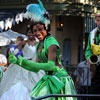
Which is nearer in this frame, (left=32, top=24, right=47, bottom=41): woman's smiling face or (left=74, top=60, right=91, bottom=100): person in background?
(left=32, top=24, right=47, bottom=41): woman's smiling face

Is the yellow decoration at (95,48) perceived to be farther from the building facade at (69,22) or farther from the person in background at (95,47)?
the building facade at (69,22)

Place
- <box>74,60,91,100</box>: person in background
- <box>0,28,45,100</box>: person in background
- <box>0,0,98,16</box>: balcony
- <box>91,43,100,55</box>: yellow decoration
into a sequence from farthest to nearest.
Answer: <box>0,0,98,16</box>: balcony, <box>74,60,91,100</box>: person in background, <box>0,28,45,100</box>: person in background, <box>91,43,100,55</box>: yellow decoration

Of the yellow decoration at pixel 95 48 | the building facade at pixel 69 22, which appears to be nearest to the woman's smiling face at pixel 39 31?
the yellow decoration at pixel 95 48

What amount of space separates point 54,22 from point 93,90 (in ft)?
41.7

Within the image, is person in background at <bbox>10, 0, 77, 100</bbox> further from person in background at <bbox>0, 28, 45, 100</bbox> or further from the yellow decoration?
person in background at <bbox>0, 28, 45, 100</bbox>

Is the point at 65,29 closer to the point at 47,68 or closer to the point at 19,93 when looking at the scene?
the point at 19,93

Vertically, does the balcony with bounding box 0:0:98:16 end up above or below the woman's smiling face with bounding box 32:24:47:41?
above

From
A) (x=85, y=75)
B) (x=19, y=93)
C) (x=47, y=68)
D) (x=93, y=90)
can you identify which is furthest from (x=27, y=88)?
(x=47, y=68)

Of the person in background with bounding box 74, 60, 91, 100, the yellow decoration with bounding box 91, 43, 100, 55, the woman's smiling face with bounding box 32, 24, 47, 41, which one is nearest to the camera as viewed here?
the woman's smiling face with bounding box 32, 24, 47, 41

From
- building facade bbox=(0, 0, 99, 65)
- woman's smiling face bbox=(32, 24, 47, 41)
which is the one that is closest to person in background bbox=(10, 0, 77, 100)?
woman's smiling face bbox=(32, 24, 47, 41)

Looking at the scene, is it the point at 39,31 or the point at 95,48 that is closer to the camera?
the point at 39,31

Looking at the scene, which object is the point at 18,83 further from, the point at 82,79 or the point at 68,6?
the point at 68,6

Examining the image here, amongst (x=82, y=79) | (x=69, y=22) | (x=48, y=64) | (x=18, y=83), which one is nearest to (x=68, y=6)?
(x=69, y=22)

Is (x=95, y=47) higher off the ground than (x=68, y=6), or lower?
lower
